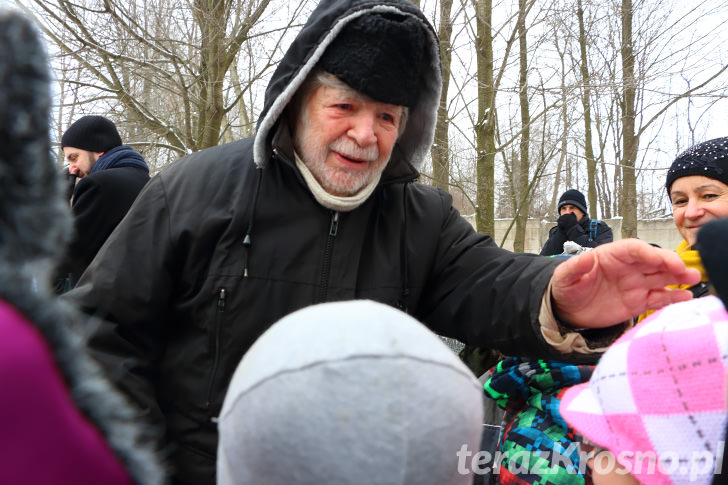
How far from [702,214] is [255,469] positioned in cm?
241

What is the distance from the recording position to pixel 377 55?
5.25 feet

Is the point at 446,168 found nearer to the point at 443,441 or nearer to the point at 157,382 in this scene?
the point at 157,382

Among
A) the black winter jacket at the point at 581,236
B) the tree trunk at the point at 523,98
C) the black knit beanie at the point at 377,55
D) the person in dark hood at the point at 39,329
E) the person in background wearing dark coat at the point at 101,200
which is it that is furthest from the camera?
the black winter jacket at the point at 581,236

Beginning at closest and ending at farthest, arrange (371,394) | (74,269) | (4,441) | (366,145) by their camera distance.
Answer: (4,441) < (371,394) < (366,145) < (74,269)

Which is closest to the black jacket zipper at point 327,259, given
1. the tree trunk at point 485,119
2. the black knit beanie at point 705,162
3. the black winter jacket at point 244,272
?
the black winter jacket at point 244,272

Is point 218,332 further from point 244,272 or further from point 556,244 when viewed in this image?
point 556,244

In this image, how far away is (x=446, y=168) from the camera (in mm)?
6949

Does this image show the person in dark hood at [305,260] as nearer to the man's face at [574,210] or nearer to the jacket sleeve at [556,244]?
the jacket sleeve at [556,244]

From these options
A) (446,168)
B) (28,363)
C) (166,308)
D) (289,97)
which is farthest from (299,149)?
(446,168)

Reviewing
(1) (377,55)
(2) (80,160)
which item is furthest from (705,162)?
(2) (80,160)

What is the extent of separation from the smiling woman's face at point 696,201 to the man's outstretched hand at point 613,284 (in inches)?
41.5

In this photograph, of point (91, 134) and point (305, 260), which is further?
point (91, 134)

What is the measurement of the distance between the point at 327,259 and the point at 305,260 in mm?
69

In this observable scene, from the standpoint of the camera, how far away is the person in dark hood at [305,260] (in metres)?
1.54
